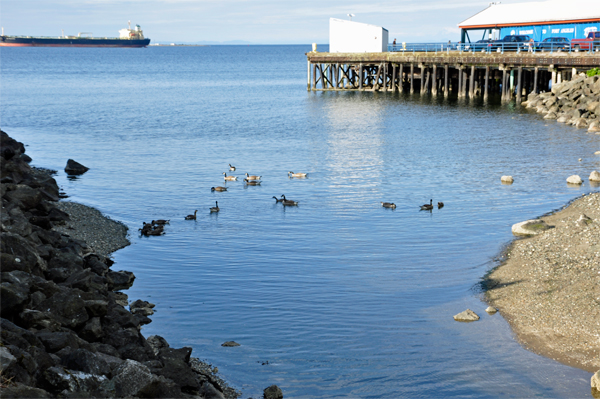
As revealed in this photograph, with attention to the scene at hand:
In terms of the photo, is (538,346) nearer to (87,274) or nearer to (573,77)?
(87,274)

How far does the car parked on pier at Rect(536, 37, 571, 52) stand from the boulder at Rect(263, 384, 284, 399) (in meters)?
50.3

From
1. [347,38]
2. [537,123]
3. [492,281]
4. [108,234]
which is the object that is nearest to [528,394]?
[492,281]

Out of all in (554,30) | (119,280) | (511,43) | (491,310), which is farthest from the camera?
(554,30)

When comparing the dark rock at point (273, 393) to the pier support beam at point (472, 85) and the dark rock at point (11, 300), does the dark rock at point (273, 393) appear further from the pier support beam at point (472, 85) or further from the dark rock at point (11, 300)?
the pier support beam at point (472, 85)

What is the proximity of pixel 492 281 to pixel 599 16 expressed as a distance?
4900 centimetres

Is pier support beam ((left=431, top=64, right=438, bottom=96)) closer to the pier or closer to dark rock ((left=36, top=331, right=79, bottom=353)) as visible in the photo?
the pier

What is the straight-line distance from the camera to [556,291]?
14656mm

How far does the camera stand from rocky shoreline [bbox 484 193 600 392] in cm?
1255

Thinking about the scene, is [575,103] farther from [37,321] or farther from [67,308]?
[37,321]

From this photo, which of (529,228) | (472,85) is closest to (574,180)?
(529,228)

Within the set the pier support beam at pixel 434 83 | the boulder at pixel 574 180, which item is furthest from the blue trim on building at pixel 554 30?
the boulder at pixel 574 180

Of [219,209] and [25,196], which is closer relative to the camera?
[25,196]

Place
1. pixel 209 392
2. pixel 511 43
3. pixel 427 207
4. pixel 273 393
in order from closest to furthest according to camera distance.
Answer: pixel 209 392 < pixel 273 393 < pixel 427 207 < pixel 511 43

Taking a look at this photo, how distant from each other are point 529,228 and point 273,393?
38.8ft
